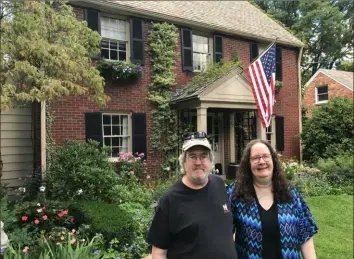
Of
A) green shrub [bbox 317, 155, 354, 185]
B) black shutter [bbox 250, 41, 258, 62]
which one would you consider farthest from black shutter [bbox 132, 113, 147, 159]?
green shrub [bbox 317, 155, 354, 185]

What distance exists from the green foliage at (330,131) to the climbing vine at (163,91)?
6.14m

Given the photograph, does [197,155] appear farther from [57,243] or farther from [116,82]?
[116,82]

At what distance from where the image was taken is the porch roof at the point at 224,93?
10.3 m

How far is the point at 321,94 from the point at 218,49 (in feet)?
50.1

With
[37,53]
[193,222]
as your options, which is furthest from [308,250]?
[37,53]

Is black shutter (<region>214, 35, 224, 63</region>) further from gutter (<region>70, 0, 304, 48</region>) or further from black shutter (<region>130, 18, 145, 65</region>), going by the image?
black shutter (<region>130, 18, 145, 65</region>)

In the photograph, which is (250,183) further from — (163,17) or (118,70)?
(163,17)

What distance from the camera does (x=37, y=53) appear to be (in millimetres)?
5578

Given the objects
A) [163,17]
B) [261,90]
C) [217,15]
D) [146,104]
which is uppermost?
[217,15]

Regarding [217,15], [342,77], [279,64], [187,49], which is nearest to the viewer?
[187,49]

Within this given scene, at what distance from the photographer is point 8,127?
8.39m

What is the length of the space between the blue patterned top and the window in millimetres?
23939

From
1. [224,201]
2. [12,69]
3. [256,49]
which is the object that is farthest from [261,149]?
[256,49]

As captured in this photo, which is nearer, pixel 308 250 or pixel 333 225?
pixel 308 250
